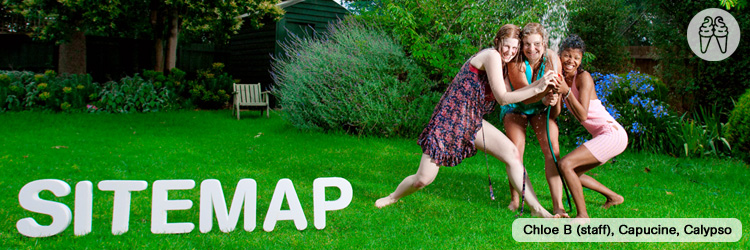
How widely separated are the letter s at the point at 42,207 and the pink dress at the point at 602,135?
304cm

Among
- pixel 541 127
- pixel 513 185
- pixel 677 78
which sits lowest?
pixel 513 185

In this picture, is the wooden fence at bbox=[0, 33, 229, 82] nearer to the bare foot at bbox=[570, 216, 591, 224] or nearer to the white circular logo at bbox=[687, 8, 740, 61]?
the white circular logo at bbox=[687, 8, 740, 61]

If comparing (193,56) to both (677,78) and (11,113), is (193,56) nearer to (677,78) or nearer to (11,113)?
(11,113)

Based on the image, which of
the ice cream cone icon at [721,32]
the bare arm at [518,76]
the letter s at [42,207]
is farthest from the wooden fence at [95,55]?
the bare arm at [518,76]

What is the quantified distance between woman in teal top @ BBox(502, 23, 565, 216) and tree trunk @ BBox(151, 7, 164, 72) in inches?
457

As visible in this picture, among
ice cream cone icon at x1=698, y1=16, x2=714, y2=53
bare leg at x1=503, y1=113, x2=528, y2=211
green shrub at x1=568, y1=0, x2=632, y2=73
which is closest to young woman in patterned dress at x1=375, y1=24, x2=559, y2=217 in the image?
bare leg at x1=503, y1=113, x2=528, y2=211

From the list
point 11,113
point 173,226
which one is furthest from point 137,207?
point 11,113

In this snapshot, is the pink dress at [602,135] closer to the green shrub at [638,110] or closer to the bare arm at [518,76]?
the bare arm at [518,76]

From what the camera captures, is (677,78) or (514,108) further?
(677,78)

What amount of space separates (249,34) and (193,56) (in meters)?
1.72

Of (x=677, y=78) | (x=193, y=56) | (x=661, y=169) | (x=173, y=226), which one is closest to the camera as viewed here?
(x=173, y=226)

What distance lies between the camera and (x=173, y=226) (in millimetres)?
3275

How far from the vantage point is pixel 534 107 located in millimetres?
3795

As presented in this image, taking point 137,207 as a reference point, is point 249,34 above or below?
above
